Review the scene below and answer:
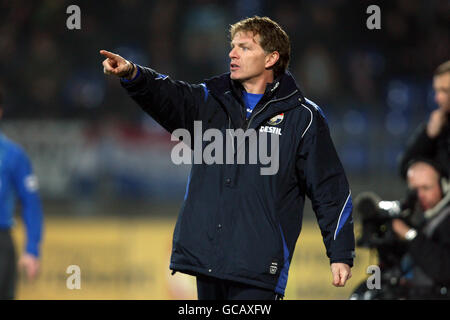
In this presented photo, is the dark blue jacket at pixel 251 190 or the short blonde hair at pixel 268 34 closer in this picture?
the dark blue jacket at pixel 251 190

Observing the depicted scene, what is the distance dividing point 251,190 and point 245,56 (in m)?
0.66

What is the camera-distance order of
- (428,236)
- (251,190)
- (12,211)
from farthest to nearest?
1. (12,211)
2. (428,236)
3. (251,190)

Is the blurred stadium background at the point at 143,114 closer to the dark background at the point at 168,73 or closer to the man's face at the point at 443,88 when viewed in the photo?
the dark background at the point at 168,73

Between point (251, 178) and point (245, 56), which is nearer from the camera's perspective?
point (251, 178)

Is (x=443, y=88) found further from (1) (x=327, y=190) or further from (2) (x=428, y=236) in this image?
(1) (x=327, y=190)

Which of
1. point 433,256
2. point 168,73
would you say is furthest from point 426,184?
point 168,73

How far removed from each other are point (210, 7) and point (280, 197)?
24.2 feet

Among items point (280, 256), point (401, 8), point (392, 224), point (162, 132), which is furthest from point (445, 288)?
point (401, 8)

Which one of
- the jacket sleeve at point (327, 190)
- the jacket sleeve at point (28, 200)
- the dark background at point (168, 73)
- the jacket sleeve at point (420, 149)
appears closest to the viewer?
the jacket sleeve at point (327, 190)

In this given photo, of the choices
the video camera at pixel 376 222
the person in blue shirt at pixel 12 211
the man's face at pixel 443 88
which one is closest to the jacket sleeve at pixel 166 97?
the video camera at pixel 376 222

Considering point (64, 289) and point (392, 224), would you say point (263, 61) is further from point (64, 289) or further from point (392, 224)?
point (64, 289)

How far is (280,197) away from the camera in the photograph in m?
3.70

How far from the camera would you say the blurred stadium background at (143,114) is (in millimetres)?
8492

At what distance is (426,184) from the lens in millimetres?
5371
